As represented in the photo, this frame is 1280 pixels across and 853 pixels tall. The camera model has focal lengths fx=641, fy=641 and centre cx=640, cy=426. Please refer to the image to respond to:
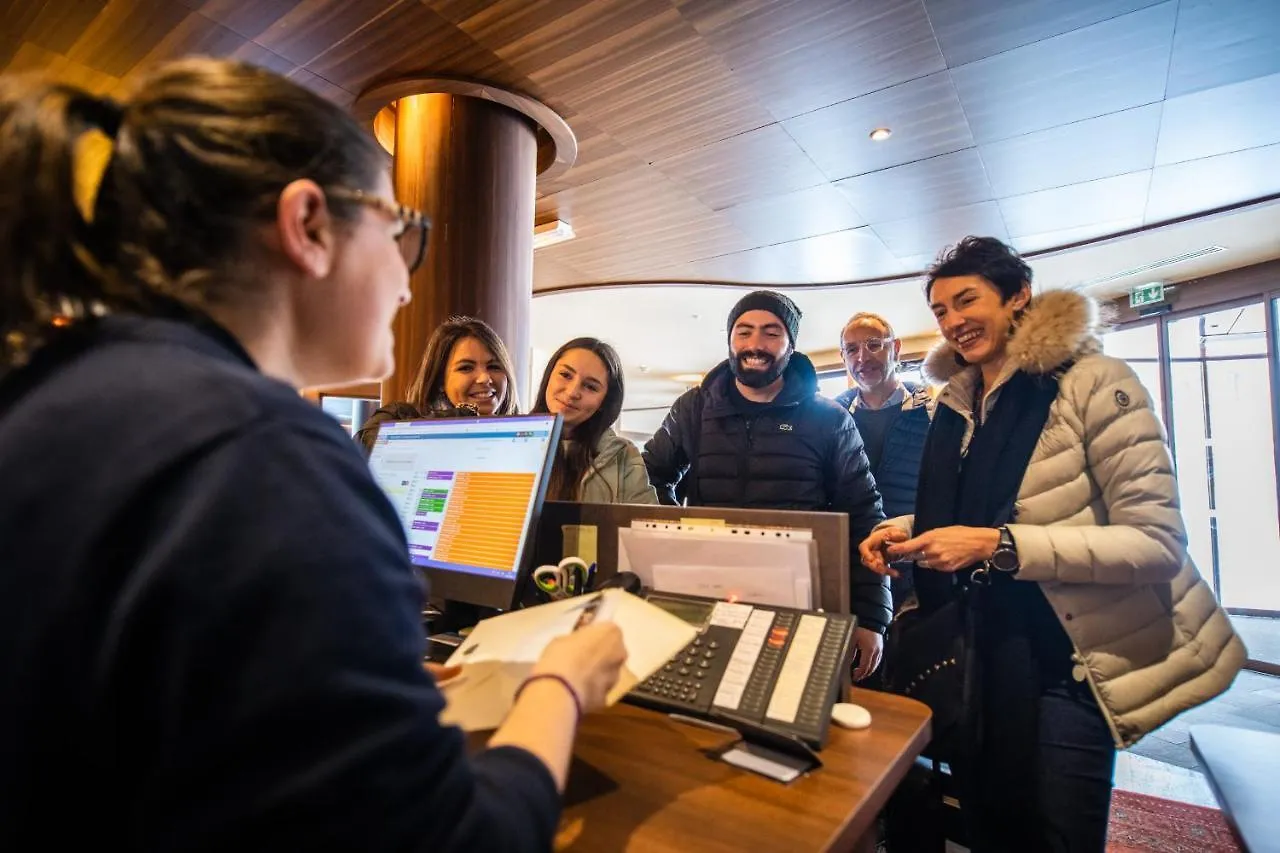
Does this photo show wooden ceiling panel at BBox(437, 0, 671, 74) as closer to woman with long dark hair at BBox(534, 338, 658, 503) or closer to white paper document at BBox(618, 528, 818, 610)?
woman with long dark hair at BBox(534, 338, 658, 503)

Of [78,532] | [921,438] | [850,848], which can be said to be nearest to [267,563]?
[78,532]

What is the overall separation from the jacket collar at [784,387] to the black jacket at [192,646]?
169 centimetres

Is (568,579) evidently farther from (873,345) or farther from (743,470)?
(873,345)

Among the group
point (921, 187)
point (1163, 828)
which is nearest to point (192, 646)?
point (1163, 828)

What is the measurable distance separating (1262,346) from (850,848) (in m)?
6.32

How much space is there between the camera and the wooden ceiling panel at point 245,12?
2.38m

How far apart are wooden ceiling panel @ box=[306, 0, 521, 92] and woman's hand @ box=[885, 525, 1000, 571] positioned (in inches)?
99.6

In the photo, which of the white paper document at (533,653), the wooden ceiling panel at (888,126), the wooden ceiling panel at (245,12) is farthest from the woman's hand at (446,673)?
the wooden ceiling panel at (888,126)

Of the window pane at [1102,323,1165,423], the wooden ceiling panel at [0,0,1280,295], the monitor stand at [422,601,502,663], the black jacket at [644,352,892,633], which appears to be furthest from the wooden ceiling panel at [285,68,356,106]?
the window pane at [1102,323,1165,423]

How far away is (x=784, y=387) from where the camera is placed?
200 centimetres

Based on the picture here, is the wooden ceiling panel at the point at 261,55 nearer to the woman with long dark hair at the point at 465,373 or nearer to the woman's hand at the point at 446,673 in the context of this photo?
the woman with long dark hair at the point at 465,373

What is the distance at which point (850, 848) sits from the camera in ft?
2.13

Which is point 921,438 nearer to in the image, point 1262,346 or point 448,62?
point 448,62

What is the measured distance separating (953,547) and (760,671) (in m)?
0.58
